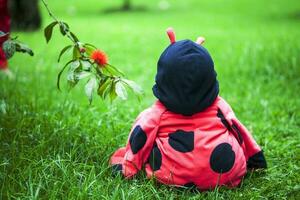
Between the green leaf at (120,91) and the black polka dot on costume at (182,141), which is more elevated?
the green leaf at (120,91)

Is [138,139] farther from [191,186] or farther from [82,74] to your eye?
[82,74]

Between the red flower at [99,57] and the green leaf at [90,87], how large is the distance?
0.15m

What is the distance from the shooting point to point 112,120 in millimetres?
3514

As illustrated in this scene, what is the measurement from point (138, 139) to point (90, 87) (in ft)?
1.48

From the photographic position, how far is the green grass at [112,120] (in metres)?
2.42

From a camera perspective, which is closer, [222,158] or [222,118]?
[222,158]

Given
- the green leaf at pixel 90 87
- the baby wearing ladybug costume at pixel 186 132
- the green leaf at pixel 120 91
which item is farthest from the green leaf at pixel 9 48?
the baby wearing ladybug costume at pixel 186 132

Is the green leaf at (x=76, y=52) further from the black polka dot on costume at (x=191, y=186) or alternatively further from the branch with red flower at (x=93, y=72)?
the black polka dot on costume at (x=191, y=186)

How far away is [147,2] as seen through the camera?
678 inches

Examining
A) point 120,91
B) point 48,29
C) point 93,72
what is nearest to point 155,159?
point 120,91

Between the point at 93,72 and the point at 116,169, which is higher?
the point at 93,72

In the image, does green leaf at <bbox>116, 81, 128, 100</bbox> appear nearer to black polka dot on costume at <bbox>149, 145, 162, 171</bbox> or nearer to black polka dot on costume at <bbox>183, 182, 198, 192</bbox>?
black polka dot on costume at <bbox>149, 145, 162, 171</bbox>

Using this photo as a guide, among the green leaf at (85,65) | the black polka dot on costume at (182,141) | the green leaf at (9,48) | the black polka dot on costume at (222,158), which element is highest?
the green leaf at (9,48)

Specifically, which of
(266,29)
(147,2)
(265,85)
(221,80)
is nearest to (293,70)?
(265,85)
